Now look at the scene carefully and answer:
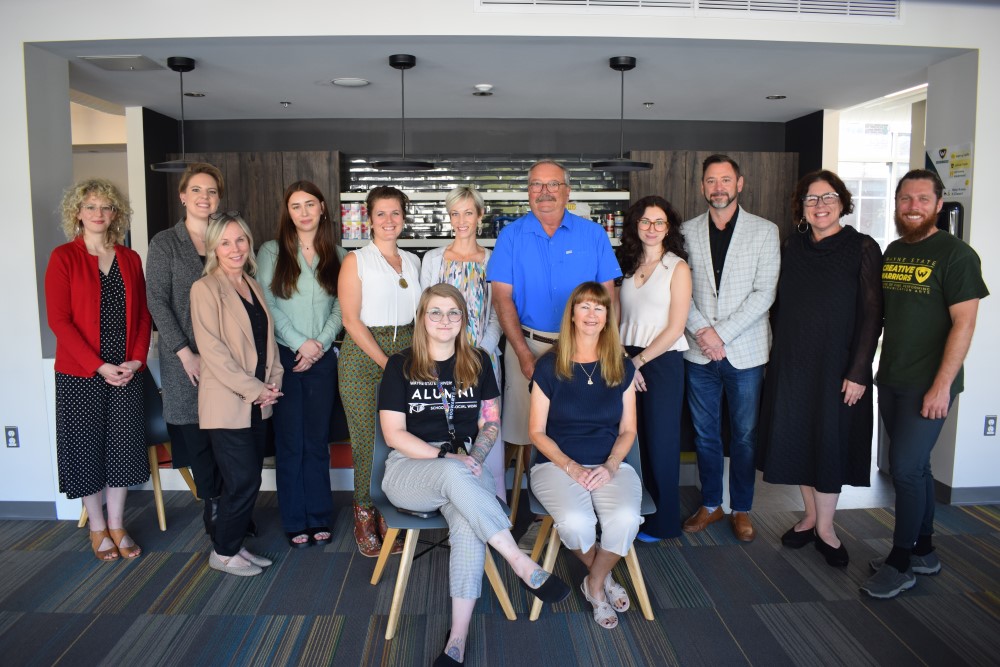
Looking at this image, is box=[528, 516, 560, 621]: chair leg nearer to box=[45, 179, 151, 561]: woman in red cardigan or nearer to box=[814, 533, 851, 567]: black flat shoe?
box=[814, 533, 851, 567]: black flat shoe

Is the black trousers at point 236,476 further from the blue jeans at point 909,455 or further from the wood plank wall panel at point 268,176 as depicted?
the wood plank wall panel at point 268,176

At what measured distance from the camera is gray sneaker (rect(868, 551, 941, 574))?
2871mm

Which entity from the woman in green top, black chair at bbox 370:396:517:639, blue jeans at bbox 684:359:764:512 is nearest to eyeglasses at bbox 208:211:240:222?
the woman in green top

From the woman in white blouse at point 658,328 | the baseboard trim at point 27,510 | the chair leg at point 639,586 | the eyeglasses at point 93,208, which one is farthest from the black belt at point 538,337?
the baseboard trim at point 27,510

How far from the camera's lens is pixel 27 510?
11.7 feet

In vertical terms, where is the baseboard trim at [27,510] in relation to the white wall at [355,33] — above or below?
below

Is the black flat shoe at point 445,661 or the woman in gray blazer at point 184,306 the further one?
the woman in gray blazer at point 184,306

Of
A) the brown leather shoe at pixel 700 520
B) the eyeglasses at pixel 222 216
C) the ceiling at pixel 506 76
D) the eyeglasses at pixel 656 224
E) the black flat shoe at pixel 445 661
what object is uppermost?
the ceiling at pixel 506 76

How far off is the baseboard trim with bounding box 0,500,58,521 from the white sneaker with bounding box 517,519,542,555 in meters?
2.34

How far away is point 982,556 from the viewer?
305cm

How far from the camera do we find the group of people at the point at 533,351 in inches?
103

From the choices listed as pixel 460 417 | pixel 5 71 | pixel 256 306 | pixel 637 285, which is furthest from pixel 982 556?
pixel 5 71

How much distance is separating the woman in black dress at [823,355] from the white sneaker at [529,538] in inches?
41.6

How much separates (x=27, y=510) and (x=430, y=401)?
2398mm
